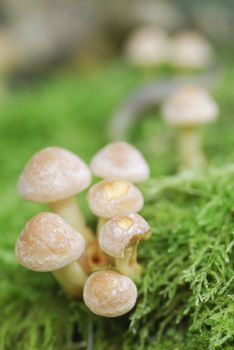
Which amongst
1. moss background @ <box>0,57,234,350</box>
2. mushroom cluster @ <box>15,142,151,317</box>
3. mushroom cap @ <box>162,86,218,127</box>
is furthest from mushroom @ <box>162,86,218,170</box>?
mushroom cluster @ <box>15,142,151,317</box>

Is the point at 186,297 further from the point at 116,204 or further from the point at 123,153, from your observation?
the point at 123,153

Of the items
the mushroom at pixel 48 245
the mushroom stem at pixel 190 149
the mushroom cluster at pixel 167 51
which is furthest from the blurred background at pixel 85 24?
the mushroom at pixel 48 245

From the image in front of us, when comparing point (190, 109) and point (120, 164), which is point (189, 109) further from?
point (120, 164)

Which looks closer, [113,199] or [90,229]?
[113,199]

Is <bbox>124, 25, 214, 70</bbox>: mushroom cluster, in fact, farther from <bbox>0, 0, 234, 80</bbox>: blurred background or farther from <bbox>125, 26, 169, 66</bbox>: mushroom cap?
<bbox>0, 0, 234, 80</bbox>: blurred background

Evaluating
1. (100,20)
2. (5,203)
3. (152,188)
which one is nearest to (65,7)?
(100,20)

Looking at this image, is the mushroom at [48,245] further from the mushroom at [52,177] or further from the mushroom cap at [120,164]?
the mushroom cap at [120,164]

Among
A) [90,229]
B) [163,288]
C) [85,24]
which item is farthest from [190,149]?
[85,24]
